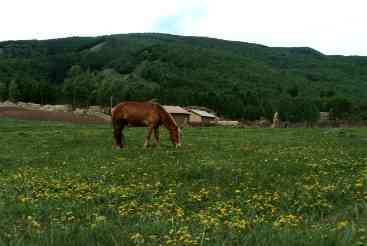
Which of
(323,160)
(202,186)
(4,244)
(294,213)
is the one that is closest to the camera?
(4,244)

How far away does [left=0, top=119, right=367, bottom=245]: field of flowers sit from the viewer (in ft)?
20.9

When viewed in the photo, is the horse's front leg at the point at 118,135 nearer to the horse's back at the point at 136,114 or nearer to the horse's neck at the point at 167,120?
the horse's back at the point at 136,114

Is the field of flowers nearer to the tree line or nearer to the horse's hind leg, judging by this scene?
the horse's hind leg

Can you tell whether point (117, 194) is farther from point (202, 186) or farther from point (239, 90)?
point (239, 90)

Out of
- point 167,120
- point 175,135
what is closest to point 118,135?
point 167,120

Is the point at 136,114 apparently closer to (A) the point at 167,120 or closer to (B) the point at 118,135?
(B) the point at 118,135

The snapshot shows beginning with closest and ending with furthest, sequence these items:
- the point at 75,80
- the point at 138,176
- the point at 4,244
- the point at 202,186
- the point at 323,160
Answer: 1. the point at 4,244
2. the point at 202,186
3. the point at 138,176
4. the point at 323,160
5. the point at 75,80

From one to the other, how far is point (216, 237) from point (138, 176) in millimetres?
7750

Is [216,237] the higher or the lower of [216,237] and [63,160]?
the higher

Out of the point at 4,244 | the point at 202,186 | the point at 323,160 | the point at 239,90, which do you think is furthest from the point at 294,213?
the point at 239,90

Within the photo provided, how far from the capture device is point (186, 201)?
10.4m

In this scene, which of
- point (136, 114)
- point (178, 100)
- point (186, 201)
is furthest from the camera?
point (178, 100)

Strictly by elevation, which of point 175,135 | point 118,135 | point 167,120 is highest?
point 167,120

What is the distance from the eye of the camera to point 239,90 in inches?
7224
